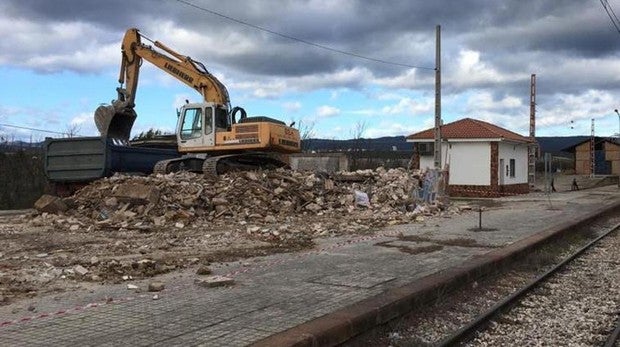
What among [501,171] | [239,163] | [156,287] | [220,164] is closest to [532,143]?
[501,171]

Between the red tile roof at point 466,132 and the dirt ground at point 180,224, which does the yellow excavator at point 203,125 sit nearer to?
the dirt ground at point 180,224

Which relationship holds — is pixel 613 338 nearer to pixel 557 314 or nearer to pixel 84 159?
pixel 557 314

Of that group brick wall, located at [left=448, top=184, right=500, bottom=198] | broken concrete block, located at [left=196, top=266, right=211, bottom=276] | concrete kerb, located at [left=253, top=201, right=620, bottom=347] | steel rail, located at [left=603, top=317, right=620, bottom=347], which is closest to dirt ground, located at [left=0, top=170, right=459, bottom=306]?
broken concrete block, located at [left=196, top=266, right=211, bottom=276]

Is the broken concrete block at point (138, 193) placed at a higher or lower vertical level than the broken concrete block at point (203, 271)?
higher

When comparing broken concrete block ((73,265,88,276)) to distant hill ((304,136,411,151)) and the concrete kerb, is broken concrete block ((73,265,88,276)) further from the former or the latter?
distant hill ((304,136,411,151))

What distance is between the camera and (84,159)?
19312 mm

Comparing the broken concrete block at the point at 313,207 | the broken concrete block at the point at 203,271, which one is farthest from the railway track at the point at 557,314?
the broken concrete block at the point at 313,207

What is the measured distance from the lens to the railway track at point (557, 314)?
23.6 feet

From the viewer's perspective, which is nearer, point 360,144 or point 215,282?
point 215,282

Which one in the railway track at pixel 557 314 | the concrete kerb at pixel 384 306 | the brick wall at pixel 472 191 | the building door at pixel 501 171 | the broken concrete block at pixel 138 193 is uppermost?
the building door at pixel 501 171

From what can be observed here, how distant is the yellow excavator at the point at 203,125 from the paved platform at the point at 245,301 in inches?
362

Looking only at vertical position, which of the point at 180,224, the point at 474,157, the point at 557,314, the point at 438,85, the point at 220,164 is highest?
the point at 438,85

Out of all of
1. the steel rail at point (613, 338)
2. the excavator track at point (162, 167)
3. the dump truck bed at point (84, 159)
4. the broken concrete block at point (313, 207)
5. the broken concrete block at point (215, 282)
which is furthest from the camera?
the excavator track at point (162, 167)

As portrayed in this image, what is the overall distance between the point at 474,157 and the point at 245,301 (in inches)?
1199
